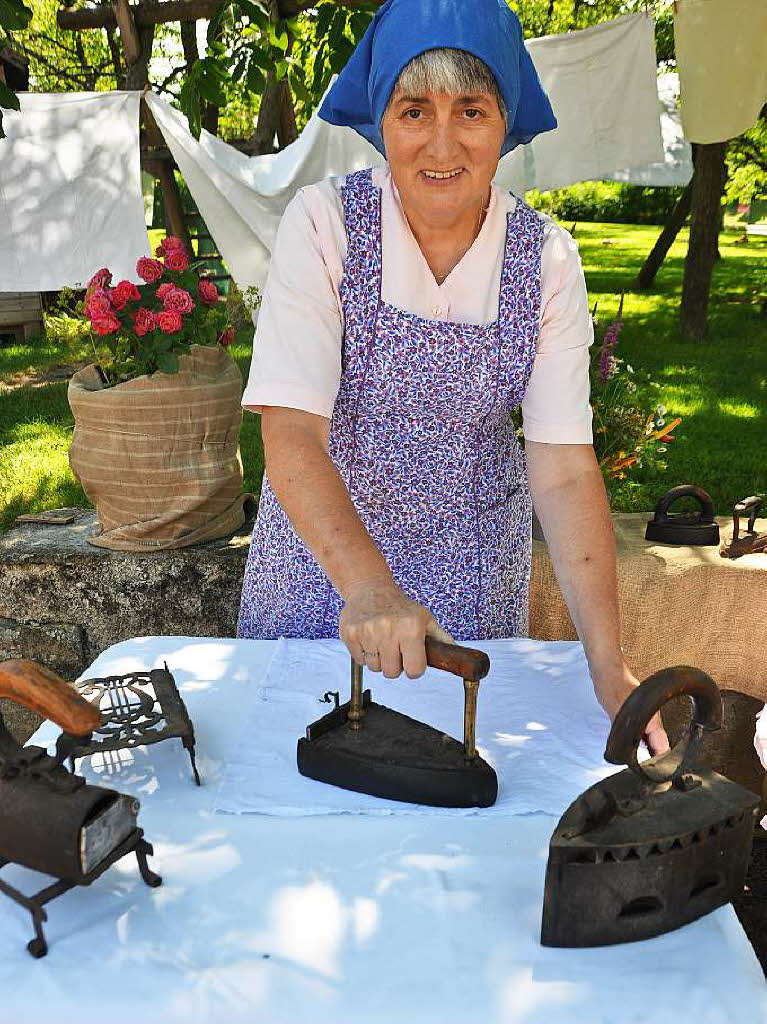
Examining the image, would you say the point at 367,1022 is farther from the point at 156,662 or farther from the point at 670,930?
the point at 156,662

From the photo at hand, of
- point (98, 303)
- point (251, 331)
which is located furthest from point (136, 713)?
Result: point (251, 331)

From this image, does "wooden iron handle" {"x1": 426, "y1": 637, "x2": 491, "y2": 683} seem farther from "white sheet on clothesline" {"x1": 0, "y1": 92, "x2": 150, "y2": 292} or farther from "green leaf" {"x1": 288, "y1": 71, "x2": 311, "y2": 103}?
"white sheet on clothesline" {"x1": 0, "y1": 92, "x2": 150, "y2": 292}

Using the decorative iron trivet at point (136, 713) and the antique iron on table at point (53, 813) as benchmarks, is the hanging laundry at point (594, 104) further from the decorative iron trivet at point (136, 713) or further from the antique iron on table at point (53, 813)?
the antique iron on table at point (53, 813)

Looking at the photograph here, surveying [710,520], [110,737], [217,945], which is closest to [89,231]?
[710,520]

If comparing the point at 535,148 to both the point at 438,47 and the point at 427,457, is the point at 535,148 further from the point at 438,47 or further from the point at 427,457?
the point at 438,47

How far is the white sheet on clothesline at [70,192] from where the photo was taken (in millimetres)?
4984

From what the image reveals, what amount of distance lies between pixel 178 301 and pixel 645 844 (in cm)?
245

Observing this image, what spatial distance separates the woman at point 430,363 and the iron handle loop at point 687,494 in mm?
1138

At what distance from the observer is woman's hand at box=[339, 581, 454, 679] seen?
51.9 inches

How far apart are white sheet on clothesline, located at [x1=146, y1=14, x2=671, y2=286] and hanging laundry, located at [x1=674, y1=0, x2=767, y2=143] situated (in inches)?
13.5

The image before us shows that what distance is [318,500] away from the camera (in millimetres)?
1594

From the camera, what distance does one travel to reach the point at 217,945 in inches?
43.3

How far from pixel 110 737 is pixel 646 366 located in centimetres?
771

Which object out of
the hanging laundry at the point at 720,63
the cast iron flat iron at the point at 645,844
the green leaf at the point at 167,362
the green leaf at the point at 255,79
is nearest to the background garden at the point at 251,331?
the green leaf at the point at 255,79
